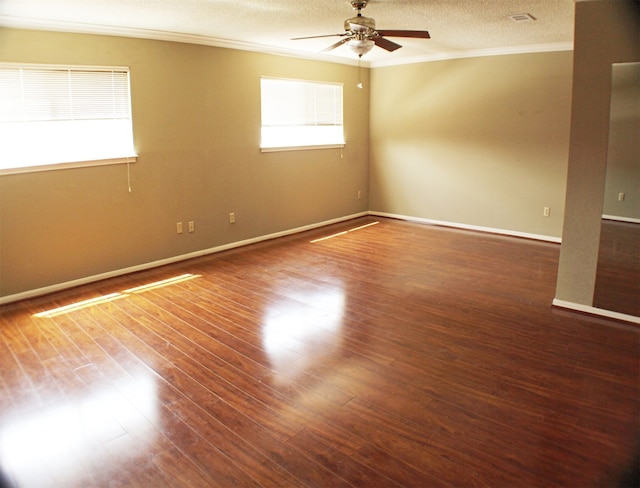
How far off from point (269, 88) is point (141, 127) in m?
1.88

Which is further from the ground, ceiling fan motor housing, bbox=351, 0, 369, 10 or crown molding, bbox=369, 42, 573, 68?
crown molding, bbox=369, 42, 573, 68

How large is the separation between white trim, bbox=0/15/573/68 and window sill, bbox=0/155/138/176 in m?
1.15

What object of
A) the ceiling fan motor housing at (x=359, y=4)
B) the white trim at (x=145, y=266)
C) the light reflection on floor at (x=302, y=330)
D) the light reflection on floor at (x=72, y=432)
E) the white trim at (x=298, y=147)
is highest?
the ceiling fan motor housing at (x=359, y=4)

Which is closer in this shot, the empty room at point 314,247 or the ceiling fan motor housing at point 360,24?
the empty room at point 314,247

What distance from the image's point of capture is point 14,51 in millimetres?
3971

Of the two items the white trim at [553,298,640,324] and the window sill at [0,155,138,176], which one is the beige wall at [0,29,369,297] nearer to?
the window sill at [0,155,138,176]

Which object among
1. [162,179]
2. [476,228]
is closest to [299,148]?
[162,179]

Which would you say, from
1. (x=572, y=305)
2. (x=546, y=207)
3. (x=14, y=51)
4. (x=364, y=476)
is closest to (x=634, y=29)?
(x=572, y=305)

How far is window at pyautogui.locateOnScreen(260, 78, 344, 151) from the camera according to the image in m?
6.13

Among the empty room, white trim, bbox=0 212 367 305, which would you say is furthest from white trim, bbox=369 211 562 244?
white trim, bbox=0 212 367 305

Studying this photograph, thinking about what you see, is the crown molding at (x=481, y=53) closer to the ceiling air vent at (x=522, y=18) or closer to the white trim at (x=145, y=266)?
the ceiling air vent at (x=522, y=18)

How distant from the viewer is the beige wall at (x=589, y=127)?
138 inches

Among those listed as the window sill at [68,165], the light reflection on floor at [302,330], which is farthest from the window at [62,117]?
the light reflection on floor at [302,330]

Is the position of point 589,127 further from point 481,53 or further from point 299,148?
point 299,148
